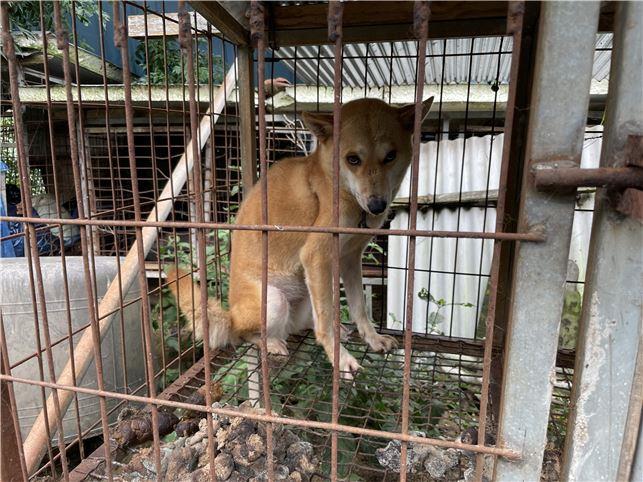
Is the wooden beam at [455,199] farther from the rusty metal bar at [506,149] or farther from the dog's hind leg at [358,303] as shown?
the rusty metal bar at [506,149]

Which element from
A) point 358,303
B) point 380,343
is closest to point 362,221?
point 358,303

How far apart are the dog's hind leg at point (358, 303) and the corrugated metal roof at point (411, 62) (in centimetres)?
158

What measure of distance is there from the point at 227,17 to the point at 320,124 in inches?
30.6

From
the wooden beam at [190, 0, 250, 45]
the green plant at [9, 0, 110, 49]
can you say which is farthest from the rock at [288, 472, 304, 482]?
the green plant at [9, 0, 110, 49]

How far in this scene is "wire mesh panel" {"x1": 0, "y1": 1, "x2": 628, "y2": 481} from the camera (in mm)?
1286

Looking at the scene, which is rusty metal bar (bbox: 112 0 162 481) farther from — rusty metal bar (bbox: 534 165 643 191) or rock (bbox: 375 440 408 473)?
rusty metal bar (bbox: 534 165 643 191)

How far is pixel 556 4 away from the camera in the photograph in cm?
99

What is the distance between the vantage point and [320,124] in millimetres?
2539

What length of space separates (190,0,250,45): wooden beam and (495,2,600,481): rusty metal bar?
168cm

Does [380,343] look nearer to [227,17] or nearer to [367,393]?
[367,393]

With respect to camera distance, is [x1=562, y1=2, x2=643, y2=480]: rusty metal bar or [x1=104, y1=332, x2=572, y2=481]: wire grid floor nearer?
[x1=562, y1=2, x2=643, y2=480]: rusty metal bar

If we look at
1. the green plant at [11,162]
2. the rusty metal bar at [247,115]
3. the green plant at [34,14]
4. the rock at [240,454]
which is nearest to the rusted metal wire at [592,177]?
the rock at [240,454]

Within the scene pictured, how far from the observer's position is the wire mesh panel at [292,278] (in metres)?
1.29

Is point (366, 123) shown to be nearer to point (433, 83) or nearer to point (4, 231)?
point (433, 83)
